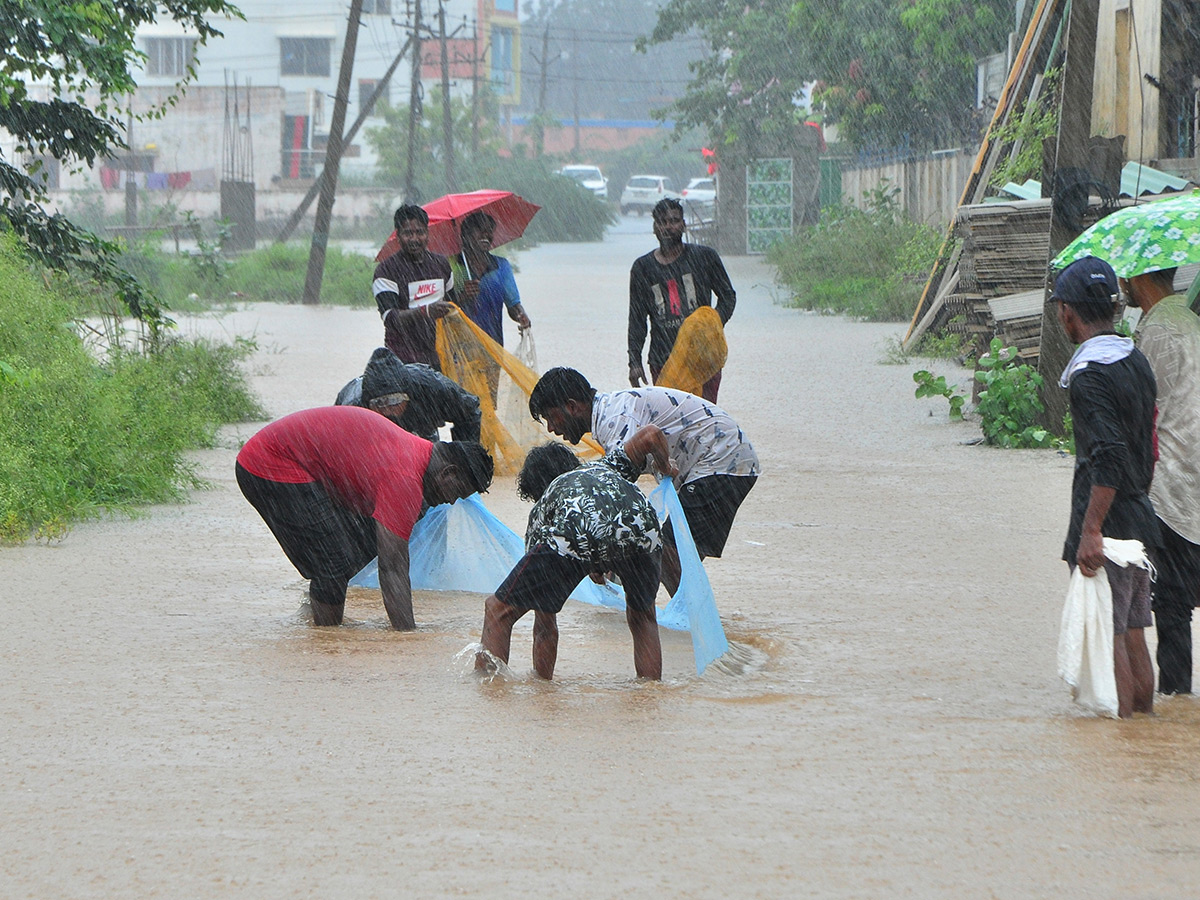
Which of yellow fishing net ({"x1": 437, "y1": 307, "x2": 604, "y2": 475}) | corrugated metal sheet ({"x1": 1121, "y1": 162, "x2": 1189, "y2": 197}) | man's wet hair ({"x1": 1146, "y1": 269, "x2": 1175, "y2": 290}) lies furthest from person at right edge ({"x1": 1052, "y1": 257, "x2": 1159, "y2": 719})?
corrugated metal sheet ({"x1": 1121, "y1": 162, "x2": 1189, "y2": 197})

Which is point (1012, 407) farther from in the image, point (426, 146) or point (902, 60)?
point (426, 146)

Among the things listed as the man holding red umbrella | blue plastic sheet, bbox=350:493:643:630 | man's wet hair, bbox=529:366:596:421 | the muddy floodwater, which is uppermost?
the man holding red umbrella

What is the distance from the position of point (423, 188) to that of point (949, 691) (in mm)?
50892

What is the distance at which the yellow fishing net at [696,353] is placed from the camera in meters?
7.49

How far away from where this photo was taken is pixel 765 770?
3.99 m

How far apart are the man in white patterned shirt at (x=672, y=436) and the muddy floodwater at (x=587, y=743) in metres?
0.48

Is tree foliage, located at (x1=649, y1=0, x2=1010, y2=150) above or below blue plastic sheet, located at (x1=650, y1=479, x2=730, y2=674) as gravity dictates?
above

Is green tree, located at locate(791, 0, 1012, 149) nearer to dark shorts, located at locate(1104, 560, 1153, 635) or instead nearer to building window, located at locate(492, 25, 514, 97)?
dark shorts, located at locate(1104, 560, 1153, 635)

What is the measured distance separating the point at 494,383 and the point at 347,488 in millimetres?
3454

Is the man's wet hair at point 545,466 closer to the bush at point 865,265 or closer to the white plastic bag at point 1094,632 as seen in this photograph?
the white plastic bag at point 1094,632

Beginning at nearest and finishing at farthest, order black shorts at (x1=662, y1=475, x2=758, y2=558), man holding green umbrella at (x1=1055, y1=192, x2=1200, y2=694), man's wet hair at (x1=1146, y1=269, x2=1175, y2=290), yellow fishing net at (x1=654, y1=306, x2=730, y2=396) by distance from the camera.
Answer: man holding green umbrella at (x1=1055, y1=192, x2=1200, y2=694), man's wet hair at (x1=1146, y1=269, x2=1175, y2=290), black shorts at (x1=662, y1=475, x2=758, y2=558), yellow fishing net at (x1=654, y1=306, x2=730, y2=396)

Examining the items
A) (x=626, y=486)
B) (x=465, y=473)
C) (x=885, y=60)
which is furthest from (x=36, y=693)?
(x=885, y=60)

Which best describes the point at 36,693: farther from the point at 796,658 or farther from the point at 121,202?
the point at 121,202

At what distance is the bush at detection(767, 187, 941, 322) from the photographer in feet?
69.5
